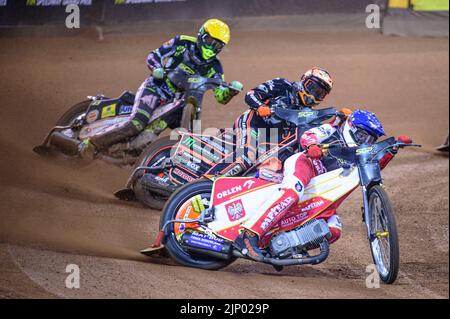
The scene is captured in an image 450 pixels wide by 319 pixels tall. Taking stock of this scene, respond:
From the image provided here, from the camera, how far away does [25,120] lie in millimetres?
13453

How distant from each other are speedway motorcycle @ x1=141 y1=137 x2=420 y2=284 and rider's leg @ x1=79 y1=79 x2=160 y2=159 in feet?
10.4

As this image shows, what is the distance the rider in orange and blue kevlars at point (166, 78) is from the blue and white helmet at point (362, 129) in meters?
3.15

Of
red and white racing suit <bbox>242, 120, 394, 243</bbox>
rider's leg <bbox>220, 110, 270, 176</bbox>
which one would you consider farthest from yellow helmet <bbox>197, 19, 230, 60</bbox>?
red and white racing suit <bbox>242, 120, 394, 243</bbox>

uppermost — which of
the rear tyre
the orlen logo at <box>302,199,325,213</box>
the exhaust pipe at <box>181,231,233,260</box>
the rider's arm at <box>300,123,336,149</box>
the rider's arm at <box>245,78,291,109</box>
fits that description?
the rider's arm at <box>245,78,291,109</box>

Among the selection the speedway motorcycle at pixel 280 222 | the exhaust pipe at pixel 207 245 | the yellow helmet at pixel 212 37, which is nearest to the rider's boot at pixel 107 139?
the yellow helmet at pixel 212 37

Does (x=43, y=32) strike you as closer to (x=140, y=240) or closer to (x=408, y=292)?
(x=140, y=240)

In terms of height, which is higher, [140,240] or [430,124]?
[430,124]

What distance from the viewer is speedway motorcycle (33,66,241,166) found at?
11445 mm

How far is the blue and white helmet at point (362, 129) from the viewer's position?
8.38 metres

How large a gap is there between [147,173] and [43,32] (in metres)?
7.05

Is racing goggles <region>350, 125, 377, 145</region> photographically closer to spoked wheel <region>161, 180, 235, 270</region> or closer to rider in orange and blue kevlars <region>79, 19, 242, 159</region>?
spoked wheel <region>161, 180, 235, 270</region>

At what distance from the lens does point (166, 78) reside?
11.8m

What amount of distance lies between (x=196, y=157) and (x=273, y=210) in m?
2.26

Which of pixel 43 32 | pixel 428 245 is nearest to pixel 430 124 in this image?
pixel 428 245
